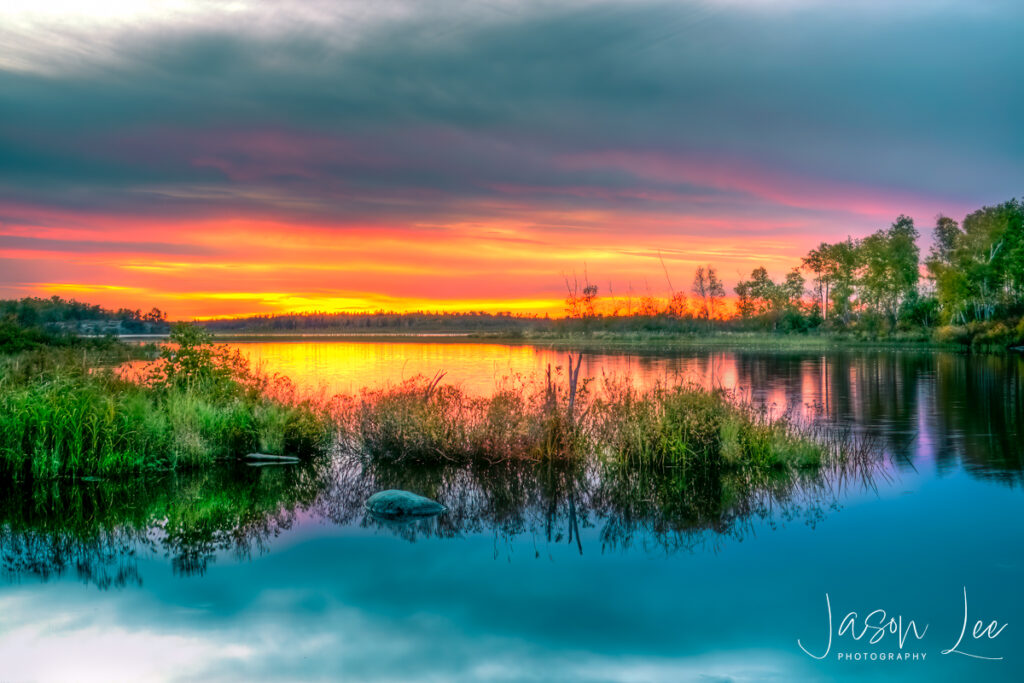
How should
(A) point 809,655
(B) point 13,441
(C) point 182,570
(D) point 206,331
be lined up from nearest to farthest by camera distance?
(A) point 809,655 → (C) point 182,570 → (B) point 13,441 → (D) point 206,331

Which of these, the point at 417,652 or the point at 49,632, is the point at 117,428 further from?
the point at 417,652

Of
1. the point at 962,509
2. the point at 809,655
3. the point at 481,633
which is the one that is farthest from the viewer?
the point at 962,509

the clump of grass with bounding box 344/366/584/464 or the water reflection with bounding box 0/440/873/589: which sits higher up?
the clump of grass with bounding box 344/366/584/464

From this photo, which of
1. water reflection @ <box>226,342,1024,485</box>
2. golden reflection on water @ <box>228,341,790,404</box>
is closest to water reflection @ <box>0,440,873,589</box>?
water reflection @ <box>226,342,1024,485</box>

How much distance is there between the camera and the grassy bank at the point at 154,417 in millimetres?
14070

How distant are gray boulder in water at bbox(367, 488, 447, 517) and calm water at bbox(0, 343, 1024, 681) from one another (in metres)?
0.37

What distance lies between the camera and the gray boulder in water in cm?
1179

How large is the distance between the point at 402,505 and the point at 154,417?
6.36 m

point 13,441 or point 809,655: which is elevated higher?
point 13,441

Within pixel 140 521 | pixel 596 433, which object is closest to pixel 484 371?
pixel 596 433

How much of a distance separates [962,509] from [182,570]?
11649mm

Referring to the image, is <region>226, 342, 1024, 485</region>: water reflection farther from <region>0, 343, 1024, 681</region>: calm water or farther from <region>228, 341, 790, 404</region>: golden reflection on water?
<region>0, 343, 1024, 681</region>: calm water

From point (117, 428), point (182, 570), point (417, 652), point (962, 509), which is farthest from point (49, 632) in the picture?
point (962, 509)

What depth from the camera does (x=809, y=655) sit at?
7.25m
